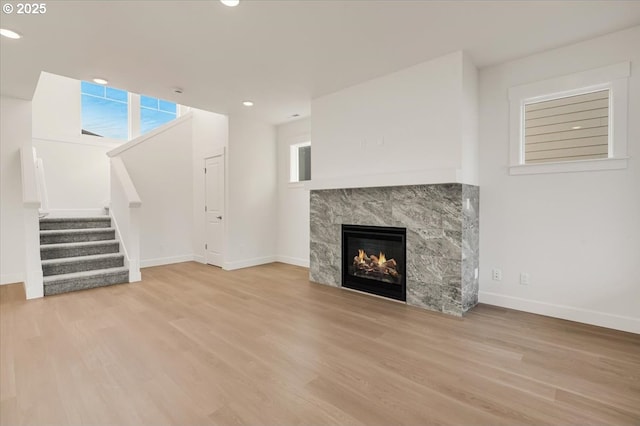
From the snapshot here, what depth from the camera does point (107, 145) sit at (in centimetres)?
707

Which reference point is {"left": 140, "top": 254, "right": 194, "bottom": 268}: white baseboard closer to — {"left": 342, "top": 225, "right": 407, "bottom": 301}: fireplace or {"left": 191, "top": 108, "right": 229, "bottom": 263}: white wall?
{"left": 191, "top": 108, "right": 229, "bottom": 263}: white wall

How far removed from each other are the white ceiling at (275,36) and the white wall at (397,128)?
7.5 inches

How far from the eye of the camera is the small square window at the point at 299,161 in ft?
19.9

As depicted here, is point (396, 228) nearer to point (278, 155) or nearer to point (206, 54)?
point (206, 54)

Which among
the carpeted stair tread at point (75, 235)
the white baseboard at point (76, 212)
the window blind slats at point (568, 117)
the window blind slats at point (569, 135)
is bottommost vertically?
the carpeted stair tread at point (75, 235)

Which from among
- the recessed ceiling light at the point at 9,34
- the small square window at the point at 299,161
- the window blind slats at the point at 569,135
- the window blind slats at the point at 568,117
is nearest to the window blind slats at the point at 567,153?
the window blind slats at the point at 569,135

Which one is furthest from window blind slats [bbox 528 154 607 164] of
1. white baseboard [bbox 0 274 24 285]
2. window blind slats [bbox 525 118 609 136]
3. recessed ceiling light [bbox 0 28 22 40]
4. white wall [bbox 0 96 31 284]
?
white baseboard [bbox 0 274 24 285]

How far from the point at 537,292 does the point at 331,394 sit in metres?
2.77

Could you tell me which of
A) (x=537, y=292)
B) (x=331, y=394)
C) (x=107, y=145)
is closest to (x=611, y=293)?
Result: (x=537, y=292)

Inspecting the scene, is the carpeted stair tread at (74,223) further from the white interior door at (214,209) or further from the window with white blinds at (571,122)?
the window with white blinds at (571,122)

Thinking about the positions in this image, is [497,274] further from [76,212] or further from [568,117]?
[76,212]

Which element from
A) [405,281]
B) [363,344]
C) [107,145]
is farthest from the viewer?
[107,145]

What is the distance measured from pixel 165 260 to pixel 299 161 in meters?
3.39

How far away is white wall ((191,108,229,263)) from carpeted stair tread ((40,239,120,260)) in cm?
158
